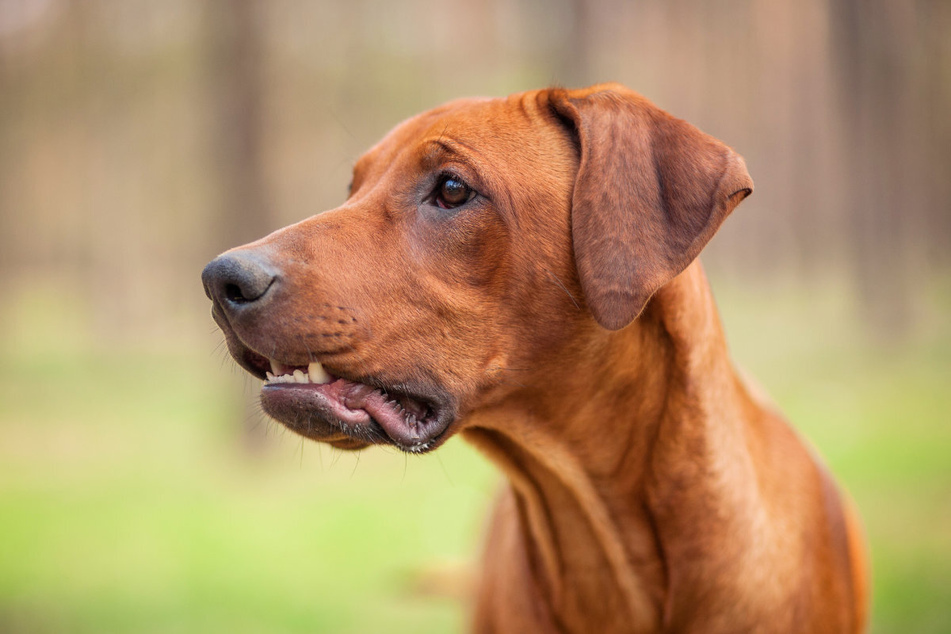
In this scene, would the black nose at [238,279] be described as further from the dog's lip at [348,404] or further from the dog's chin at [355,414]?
the dog's chin at [355,414]

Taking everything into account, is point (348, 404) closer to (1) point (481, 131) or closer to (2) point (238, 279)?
(2) point (238, 279)

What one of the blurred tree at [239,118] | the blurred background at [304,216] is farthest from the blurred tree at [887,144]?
the blurred tree at [239,118]

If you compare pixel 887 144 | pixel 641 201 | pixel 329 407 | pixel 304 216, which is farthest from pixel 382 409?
pixel 887 144

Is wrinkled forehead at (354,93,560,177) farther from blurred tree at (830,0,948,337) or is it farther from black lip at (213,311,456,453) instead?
blurred tree at (830,0,948,337)

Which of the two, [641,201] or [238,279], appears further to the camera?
[641,201]

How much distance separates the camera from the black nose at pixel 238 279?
6.32ft

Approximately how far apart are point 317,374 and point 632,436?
38.5 inches

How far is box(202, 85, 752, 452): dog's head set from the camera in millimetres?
2021

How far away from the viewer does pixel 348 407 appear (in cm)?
210

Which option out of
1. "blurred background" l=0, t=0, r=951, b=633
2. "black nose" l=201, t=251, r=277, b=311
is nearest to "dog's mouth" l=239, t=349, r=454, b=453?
"black nose" l=201, t=251, r=277, b=311

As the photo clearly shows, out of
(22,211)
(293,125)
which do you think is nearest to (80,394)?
(22,211)

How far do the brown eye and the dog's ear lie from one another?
0.31 m

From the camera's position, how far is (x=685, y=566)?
7.63ft

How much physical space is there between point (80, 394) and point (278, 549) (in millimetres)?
7177
